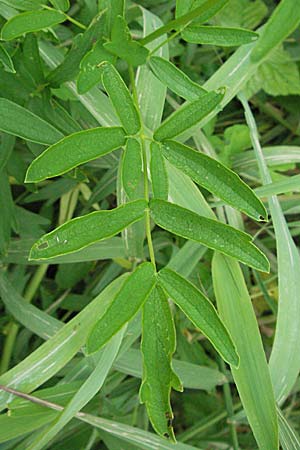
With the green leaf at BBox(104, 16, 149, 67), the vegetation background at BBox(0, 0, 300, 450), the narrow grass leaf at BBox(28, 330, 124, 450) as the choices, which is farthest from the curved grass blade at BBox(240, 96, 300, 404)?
the green leaf at BBox(104, 16, 149, 67)

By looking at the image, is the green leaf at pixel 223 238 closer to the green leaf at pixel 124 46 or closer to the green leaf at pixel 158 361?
the green leaf at pixel 158 361

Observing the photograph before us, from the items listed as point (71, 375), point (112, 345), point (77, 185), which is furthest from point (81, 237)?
point (77, 185)

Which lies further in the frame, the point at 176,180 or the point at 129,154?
the point at 176,180

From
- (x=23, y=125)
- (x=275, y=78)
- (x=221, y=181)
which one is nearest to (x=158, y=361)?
(x=221, y=181)

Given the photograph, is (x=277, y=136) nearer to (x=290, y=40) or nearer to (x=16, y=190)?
(x=290, y=40)

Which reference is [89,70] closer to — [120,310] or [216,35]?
[216,35]
